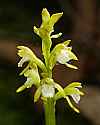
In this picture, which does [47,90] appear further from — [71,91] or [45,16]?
[45,16]

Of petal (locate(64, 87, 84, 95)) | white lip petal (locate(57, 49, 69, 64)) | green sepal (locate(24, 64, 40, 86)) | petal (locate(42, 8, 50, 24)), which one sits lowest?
petal (locate(64, 87, 84, 95))

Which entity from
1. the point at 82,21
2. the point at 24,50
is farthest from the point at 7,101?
the point at 24,50

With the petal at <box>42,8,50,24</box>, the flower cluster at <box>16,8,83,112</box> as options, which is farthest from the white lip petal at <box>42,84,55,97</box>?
the petal at <box>42,8,50,24</box>

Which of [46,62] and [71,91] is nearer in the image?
[46,62]

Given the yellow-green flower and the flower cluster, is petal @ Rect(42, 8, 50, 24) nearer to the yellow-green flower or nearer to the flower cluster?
the flower cluster

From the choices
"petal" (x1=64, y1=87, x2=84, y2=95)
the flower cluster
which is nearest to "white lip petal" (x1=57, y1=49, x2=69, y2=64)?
the flower cluster

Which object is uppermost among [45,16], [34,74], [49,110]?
[45,16]

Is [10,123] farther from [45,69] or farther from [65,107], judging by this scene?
[45,69]

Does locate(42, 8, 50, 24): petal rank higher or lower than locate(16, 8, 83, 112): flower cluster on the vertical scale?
higher

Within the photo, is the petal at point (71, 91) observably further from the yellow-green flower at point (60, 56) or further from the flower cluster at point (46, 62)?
the yellow-green flower at point (60, 56)

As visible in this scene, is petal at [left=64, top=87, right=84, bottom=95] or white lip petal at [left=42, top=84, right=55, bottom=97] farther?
petal at [left=64, top=87, right=84, bottom=95]

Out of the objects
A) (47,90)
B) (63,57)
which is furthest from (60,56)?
(47,90)
